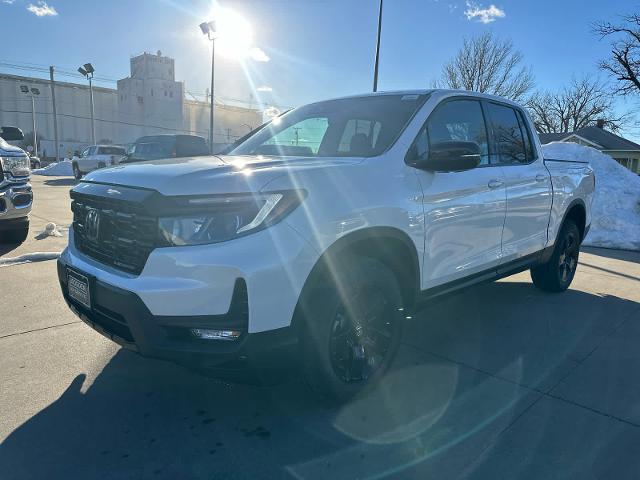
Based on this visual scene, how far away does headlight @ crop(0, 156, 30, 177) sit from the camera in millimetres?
6422

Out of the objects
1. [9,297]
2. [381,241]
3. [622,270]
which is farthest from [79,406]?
[622,270]

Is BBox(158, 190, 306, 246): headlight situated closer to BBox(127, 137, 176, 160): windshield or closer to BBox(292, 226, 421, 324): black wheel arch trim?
BBox(292, 226, 421, 324): black wheel arch trim

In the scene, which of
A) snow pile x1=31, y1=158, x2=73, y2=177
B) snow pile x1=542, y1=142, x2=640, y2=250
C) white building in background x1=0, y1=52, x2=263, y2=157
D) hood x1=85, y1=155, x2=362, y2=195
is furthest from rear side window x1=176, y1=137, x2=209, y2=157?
white building in background x1=0, y1=52, x2=263, y2=157

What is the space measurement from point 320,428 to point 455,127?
94.2 inches

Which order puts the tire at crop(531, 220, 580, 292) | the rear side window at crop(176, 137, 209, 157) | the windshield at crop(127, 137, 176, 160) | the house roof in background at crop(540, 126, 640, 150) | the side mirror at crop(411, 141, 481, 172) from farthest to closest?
the house roof in background at crop(540, 126, 640, 150)
the windshield at crop(127, 137, 176, 160)
the tire at crop(531, 220, 580, 292)
the rear side window at crop(176, 137, 209, 157)
the side mirror at crop(411, 141, 481, 172)

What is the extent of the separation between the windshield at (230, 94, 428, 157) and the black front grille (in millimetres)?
1385

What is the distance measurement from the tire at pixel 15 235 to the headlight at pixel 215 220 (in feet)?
20.3

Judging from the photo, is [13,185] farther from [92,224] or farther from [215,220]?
[215,220]

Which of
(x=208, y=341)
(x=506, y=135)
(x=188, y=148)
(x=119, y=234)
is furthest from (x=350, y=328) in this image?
(x=506, y=135)

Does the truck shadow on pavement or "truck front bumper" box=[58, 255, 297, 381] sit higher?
"truck front bumper" box=[58, 255, 297, 381]

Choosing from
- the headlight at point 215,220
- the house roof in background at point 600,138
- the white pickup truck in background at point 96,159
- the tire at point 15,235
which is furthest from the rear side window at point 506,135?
the house roof in background at point 600,138

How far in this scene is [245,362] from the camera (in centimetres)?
234

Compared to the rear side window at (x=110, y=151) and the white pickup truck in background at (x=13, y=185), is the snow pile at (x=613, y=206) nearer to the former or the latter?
the white pickup truck in background at (x=13, y=185)

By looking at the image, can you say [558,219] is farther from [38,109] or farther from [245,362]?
[38,109]
